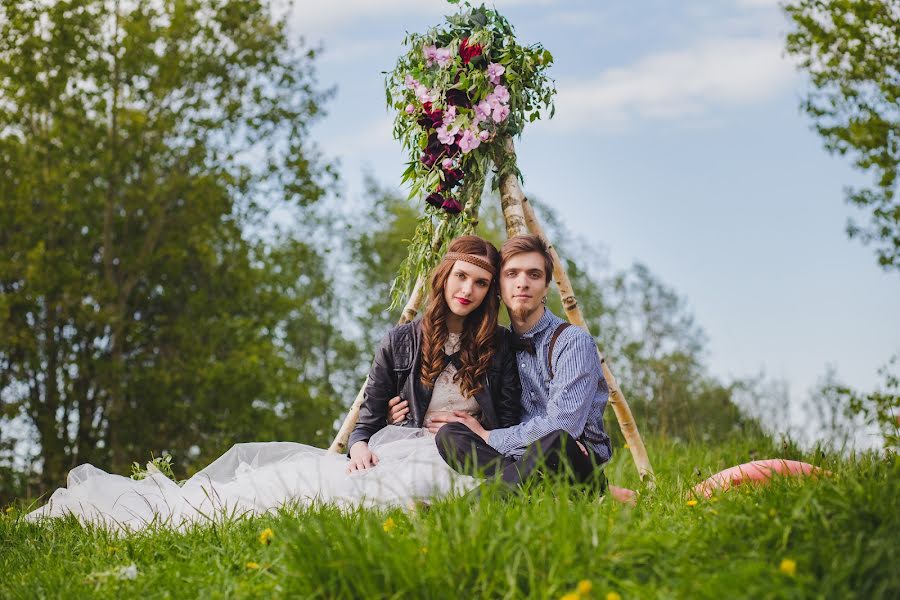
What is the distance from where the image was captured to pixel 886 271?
10.7 metres

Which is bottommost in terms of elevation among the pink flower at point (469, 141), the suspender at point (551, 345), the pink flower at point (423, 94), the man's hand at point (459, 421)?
the man's hand at point (459, 421)

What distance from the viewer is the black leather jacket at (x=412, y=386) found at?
4.89 m

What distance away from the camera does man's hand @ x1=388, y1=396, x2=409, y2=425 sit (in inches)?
198

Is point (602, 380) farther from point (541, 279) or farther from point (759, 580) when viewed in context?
point (759, 580)

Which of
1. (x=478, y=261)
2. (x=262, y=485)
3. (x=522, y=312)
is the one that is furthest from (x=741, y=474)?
(x=262, y=485)

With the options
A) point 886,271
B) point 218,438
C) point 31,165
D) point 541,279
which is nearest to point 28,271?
point 31,165

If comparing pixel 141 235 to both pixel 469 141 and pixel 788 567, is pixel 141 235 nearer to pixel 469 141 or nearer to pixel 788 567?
pixel 469 141

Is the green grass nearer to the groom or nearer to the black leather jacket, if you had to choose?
the groom

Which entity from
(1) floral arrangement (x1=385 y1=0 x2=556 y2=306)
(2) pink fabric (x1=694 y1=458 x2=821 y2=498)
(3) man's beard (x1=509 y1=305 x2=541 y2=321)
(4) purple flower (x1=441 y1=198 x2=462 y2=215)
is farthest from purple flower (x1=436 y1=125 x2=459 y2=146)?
(2) pink fabric (x1=694 y1=458 x2=821 y2=498)

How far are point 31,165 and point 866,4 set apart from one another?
1088 cm

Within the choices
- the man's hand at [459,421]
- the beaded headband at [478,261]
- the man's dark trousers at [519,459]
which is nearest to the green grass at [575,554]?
the man's dark trousers at [519,459]

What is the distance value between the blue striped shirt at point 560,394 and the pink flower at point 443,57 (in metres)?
1.87

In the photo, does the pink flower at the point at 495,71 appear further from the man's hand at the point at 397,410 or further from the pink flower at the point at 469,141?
the man's hand at the point at 397,410

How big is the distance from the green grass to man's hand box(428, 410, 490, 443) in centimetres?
93
